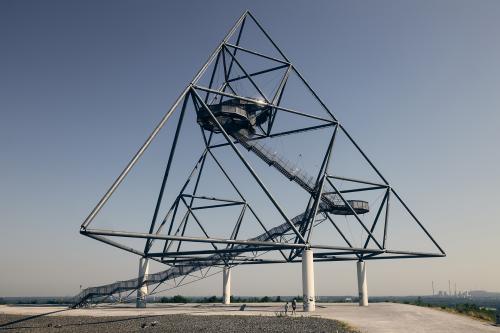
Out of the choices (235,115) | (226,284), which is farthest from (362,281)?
(235,115)

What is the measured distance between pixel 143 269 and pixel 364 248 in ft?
67.4

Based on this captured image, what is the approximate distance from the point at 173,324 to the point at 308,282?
10.00 m

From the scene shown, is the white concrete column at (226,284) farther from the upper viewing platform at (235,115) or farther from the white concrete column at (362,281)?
the upper viewing platform at (235,115)

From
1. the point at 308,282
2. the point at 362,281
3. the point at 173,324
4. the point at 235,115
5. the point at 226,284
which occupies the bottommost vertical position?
the point at 173,324

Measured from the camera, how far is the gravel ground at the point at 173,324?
20.9 metres

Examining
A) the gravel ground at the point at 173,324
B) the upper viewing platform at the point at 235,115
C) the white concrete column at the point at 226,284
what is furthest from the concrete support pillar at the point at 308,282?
the white concrete column at the point at 226,284

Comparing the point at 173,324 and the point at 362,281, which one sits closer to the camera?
the point at 173,324

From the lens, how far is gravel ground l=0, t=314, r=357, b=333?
20.9m

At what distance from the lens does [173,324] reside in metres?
23.3

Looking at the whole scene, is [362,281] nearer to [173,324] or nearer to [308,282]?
[308,282]

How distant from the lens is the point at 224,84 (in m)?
35.0

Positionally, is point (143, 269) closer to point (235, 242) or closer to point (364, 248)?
point (235, 242)

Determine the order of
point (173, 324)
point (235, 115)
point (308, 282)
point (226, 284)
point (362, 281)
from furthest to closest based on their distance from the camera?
point (226, 284) < point (362, 281) < point (235, 115) < point (308, 282) < point (173, 324)

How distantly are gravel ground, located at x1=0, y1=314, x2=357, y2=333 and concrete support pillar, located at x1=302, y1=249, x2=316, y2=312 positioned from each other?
3919 millimetres
